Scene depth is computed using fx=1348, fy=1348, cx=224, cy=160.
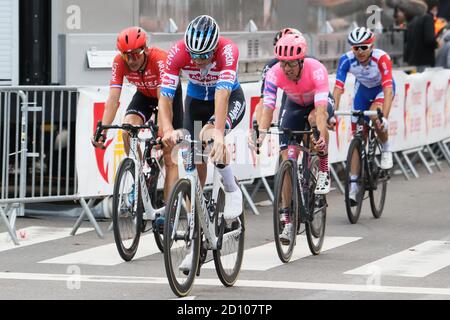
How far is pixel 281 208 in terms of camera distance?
11.4 metres

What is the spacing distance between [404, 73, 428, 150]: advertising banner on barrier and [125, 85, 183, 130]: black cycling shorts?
24.3ft

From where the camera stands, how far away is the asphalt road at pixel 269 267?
9.86m

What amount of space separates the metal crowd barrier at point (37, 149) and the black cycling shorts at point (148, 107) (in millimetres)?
1406

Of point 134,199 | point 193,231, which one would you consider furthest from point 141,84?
point 193,231

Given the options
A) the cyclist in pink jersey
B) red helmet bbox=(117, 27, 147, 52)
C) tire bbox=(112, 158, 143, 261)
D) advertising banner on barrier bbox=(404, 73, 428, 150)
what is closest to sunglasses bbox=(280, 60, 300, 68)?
the cyclist in pink jersey

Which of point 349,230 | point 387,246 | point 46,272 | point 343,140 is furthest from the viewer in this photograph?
point 343,140

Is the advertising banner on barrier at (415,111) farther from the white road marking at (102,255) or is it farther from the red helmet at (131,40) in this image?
the red helmet at (131,40)

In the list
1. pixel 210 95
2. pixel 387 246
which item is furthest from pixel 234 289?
pixel 387 246

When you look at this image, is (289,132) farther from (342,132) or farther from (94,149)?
(342,132)

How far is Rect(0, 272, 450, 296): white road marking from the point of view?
9.92 m

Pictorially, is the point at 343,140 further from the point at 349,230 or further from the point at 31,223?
the point at 31,223

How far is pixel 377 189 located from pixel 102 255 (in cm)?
403
